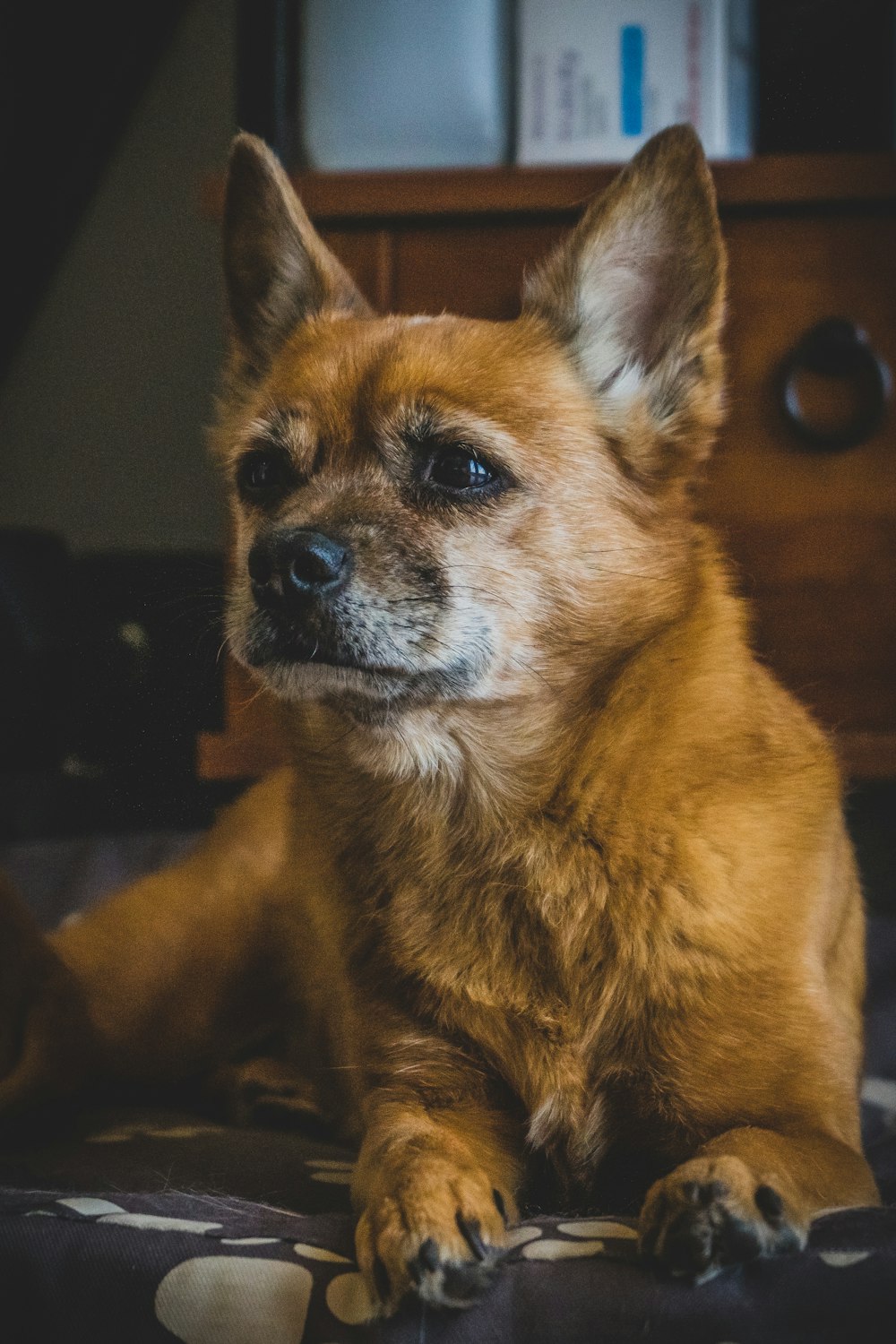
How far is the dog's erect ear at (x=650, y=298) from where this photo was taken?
1.10 metres

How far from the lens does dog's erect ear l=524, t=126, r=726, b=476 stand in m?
1.10

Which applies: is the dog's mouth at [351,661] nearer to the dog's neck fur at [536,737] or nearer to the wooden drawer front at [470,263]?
the dog's neck fur at [536,737]

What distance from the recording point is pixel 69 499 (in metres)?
2.09

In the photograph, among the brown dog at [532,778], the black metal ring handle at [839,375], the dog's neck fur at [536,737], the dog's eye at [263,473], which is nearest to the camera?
the brown dog at [532,778]

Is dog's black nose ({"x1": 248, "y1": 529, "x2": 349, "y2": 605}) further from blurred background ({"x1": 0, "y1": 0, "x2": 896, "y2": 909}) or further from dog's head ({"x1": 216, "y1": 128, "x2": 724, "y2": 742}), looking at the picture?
blurred background ({"x1": 0, "y1": 0, "x2": 896, "y2": 909})

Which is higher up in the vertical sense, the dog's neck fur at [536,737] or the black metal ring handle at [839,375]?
the black metal ring handle at [839,375]

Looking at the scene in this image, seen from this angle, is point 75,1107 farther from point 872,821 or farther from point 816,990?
point 872,821

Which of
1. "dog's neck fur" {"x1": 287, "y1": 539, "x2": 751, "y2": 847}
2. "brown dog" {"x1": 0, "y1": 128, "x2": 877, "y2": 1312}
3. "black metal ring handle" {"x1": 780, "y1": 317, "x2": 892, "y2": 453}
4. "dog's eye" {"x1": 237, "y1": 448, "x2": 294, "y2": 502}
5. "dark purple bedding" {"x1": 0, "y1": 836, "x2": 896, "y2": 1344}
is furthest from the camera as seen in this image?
"black metal ring handle" {"x1": 780, "y1": 317, "x2": 892, "y2": 453}

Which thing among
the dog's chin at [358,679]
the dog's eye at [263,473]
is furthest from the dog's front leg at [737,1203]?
the dog's eye at [263,473]

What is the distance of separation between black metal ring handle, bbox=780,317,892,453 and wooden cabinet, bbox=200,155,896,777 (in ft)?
0.06

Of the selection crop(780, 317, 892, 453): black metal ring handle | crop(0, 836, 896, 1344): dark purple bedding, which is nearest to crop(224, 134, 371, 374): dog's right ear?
crop(780, 317, 892, 453): black metal ring handle

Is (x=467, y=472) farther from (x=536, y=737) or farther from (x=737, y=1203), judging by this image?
(x=737, y=1203)

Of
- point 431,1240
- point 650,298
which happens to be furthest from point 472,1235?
point 650,298

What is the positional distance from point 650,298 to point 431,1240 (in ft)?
2.91
